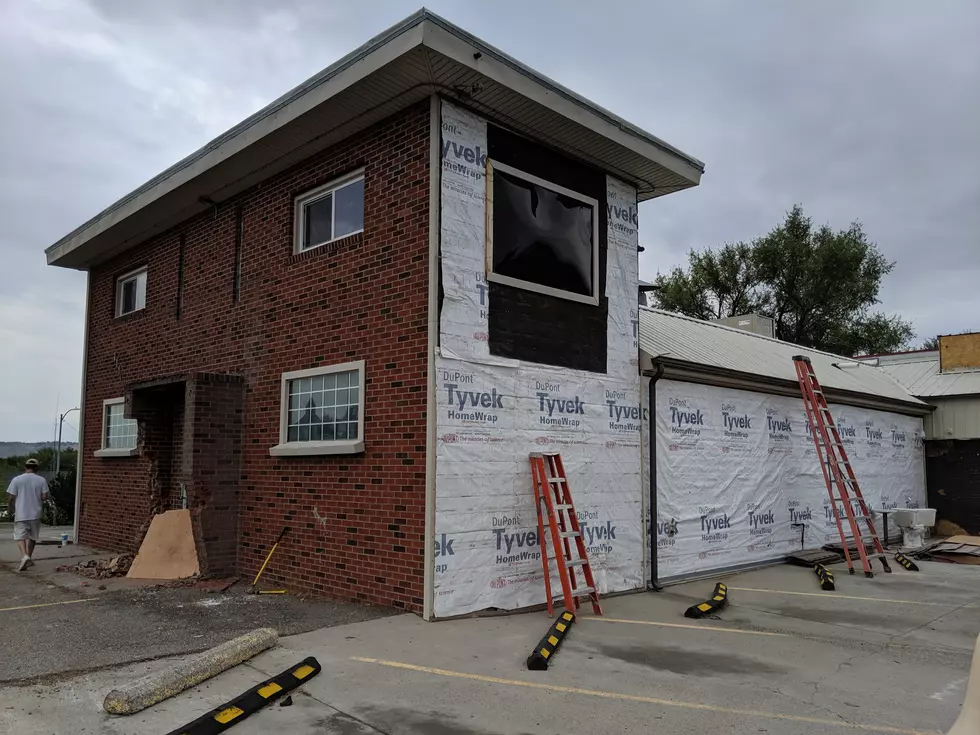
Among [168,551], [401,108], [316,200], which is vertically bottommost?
[168,551]

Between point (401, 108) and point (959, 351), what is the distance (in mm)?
17673

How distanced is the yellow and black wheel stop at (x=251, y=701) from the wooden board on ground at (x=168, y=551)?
187 inches

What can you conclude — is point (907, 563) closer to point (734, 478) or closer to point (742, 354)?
point (734, 478)

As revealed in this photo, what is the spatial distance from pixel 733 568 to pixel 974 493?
1005 cm

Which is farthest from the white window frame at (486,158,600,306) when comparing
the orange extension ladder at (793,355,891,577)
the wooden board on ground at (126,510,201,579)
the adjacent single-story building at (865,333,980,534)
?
the adjacent single-story building at (865,333,980,534)

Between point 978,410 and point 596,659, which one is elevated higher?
point 978,410

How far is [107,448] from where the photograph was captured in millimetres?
13672

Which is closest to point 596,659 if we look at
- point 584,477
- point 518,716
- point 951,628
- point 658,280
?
point 518,716

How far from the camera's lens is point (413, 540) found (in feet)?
25.6

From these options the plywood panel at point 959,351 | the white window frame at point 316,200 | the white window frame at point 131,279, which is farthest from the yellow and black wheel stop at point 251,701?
the plywood panel at point 959,351

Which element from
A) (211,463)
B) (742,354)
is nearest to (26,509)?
(211,463)

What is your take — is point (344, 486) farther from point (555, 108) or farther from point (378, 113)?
point (555, 108)

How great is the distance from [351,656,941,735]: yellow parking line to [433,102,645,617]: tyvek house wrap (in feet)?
5.22

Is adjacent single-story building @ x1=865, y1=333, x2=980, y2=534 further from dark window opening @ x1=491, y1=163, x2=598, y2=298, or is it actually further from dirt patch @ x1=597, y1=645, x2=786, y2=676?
dirt patch @ x1=597, y1=645, x2=786, y2=676
